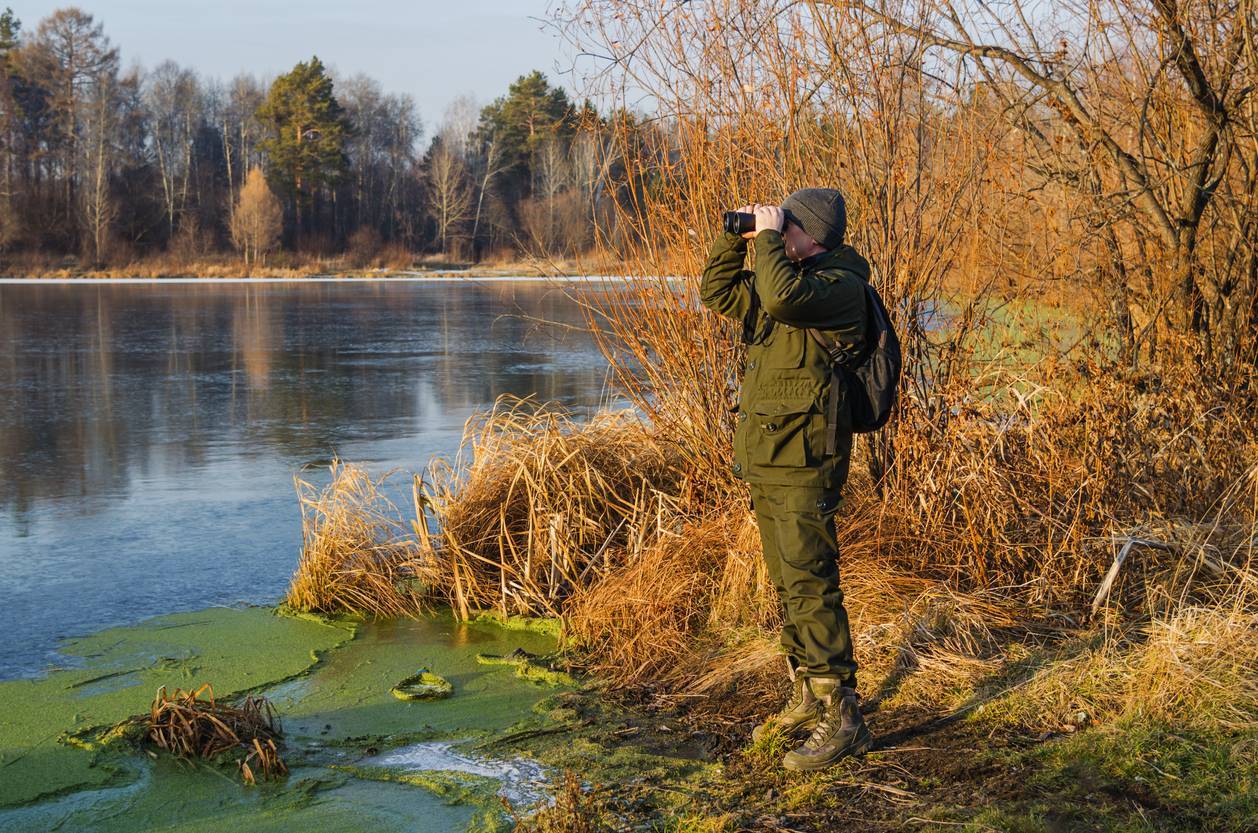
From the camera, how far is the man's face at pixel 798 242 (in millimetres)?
4105

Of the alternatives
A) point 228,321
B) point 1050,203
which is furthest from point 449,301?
point 1050,203

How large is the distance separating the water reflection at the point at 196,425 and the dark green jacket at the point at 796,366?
8.68 feet

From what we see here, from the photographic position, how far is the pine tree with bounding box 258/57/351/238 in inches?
2495

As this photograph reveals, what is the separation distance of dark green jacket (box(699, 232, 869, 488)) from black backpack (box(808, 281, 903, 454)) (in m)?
0.04

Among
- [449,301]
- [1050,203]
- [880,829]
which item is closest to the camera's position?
[880,829]

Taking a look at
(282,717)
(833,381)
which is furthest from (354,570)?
(833,381)

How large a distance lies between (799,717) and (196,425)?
9327 millimetres

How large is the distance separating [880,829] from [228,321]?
23519 mm

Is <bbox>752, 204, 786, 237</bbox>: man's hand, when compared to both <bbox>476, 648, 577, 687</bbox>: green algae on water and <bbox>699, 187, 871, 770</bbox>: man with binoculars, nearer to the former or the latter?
<bbox>699, 187, 871, 770</bbox>: man with binoculars

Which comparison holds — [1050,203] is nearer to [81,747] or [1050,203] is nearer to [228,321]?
[81,747]

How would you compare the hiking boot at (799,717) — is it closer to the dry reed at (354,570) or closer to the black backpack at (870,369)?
the black backpack at (870,369)

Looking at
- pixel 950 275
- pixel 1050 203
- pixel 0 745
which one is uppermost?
pixel 1050 203

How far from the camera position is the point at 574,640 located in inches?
219

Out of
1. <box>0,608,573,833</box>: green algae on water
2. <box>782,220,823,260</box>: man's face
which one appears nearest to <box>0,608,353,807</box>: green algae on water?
<box>0,608,573,833</box>: green algae on water
